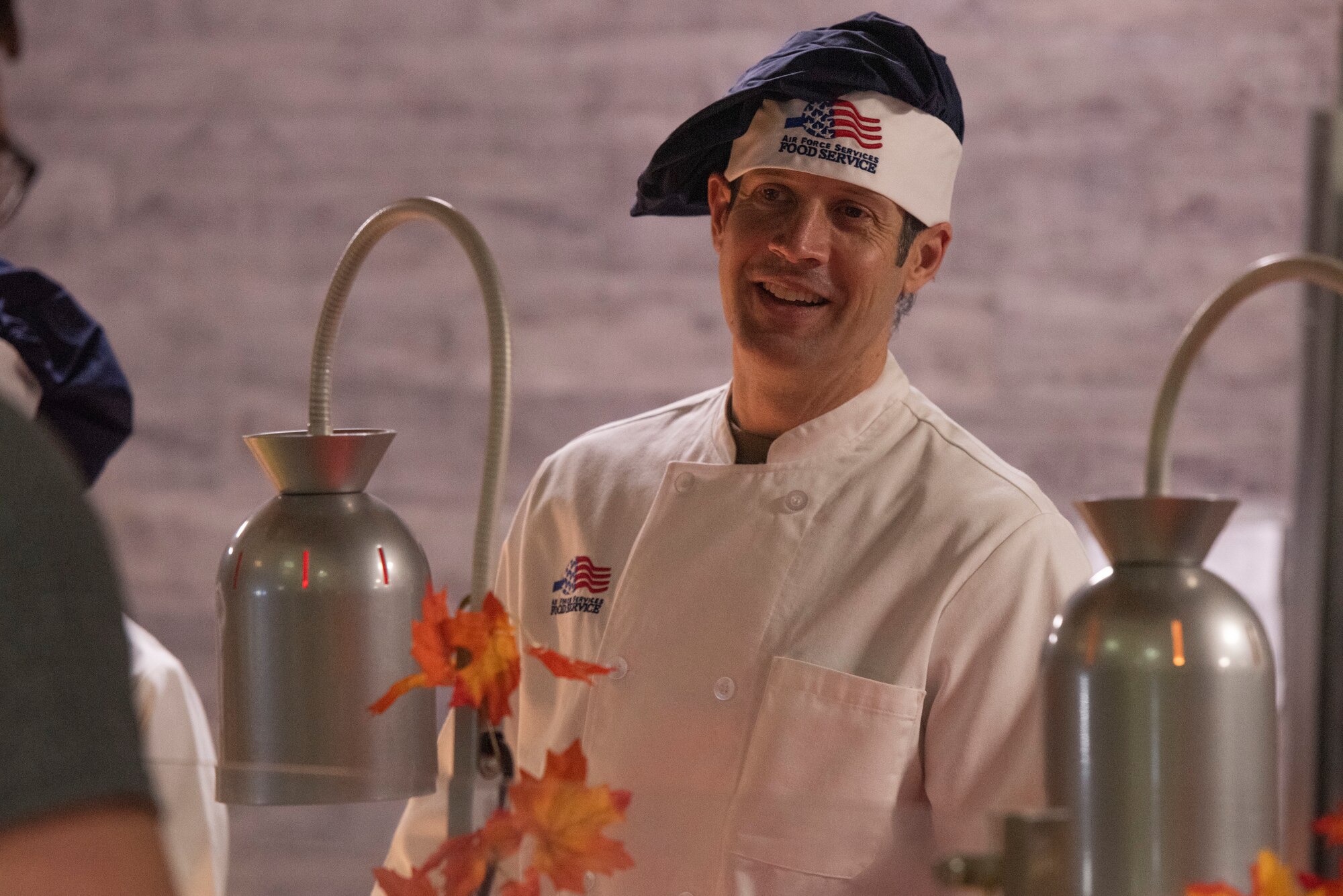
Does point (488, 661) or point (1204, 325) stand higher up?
point (1204, 325)

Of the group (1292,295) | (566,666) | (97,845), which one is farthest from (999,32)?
(97,845)

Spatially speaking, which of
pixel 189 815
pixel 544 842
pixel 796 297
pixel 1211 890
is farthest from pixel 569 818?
pixel 796 297

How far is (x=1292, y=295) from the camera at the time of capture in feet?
8.51

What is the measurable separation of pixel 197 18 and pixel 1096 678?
2.70 metres

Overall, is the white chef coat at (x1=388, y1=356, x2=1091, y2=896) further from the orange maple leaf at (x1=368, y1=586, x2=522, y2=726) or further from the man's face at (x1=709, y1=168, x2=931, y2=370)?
the orange maple leaf at (x1=368, y1=586, x2=522, y2=726)

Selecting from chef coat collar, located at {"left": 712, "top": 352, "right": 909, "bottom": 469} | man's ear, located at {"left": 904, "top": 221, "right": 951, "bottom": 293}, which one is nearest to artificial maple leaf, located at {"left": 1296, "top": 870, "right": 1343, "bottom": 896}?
chef coat collar, located at {"left": 712, "top": 352, "right": 909, "bottom": 469}

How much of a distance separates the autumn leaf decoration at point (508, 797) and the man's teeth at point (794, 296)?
61 cm

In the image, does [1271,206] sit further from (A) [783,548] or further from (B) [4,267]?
(B) [4,267]

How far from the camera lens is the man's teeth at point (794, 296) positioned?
145 centimetres

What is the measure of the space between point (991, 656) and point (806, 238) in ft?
1.43

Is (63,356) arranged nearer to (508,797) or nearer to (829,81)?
(829,81)

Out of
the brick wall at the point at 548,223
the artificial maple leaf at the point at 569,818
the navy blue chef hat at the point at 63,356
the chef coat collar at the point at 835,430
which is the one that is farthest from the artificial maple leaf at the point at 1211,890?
the brick wall at the point at 548,223

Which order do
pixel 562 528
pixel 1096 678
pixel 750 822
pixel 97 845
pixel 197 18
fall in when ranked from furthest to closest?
1. pixel 197 18
2. pixel 562 528
3. pixel 750 822
4. pixel 1096 678
5. pixel 97 845

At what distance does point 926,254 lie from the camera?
5.05ft
